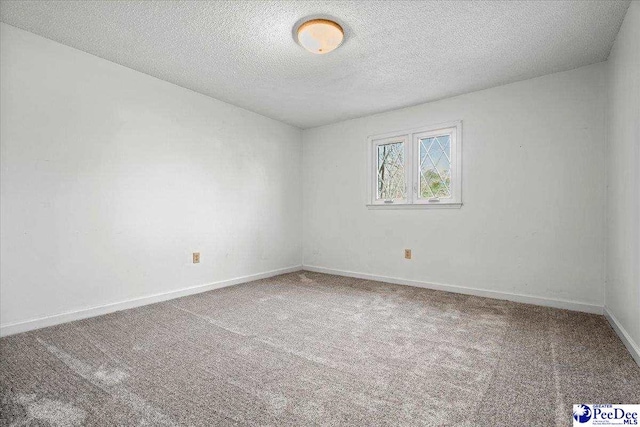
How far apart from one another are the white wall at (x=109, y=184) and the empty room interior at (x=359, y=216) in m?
0.02

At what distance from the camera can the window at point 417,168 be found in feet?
11.2

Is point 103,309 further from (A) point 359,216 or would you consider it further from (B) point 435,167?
(B) point 435,167

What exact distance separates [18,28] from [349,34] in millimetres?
2420

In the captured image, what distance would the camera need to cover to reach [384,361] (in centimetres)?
176

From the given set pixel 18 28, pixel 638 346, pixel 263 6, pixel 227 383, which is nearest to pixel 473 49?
pixel 263 6

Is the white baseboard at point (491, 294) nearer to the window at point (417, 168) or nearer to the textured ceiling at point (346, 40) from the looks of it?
the window at point (417, 168)

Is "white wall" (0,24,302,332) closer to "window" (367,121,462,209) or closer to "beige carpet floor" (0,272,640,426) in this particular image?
"beige carpet floor" (0,272,640,426)

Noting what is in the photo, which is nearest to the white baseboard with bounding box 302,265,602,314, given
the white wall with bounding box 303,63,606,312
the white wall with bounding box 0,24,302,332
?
the white wall with bounding box 303,63,606,312

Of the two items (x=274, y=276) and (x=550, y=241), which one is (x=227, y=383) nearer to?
A: (x=274, y=276)

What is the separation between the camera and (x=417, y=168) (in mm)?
3689

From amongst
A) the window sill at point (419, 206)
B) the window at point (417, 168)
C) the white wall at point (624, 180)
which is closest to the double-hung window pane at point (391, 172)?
the window at point (417, 168)

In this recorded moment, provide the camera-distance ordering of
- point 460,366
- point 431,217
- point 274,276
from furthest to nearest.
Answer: point 274,276
point 431,217
point 460,366

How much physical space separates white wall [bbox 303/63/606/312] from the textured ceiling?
0.98ft

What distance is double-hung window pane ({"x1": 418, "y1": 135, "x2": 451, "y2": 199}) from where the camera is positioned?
3.49m
